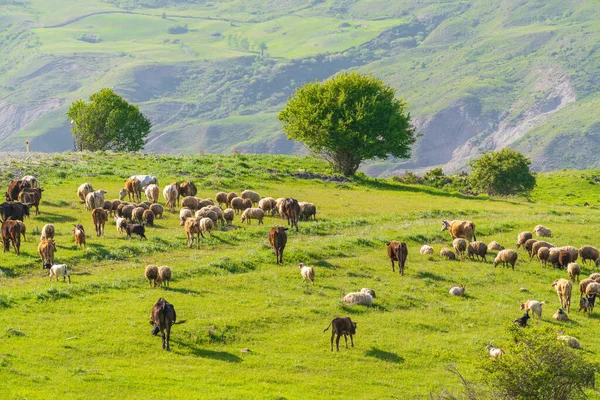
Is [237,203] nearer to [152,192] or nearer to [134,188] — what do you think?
[152,192]

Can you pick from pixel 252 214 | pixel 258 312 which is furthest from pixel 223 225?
pixel 258 312

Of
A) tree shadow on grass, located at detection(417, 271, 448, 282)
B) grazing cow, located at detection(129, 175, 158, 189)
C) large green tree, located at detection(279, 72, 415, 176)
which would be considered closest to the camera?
tree shadow on grass, located at detection(417, 271, 448, 282)

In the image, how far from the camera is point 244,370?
82.6ft

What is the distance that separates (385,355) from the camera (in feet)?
91.1

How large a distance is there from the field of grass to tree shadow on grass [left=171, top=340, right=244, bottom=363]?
7 cm

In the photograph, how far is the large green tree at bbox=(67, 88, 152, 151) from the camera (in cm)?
9694

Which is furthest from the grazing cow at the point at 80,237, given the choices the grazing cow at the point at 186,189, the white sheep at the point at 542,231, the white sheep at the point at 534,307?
the white sheep at the point at 542,231

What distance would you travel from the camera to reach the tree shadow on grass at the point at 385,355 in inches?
1080

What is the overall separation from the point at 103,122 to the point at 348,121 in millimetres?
35362

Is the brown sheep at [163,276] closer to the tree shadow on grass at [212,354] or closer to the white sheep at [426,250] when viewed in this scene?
the tree shadow on grass at [212,354]

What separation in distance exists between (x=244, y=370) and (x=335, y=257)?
54.2 feet

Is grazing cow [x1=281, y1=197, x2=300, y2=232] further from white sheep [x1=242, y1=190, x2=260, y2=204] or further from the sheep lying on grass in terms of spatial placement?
the sheep lying on grass

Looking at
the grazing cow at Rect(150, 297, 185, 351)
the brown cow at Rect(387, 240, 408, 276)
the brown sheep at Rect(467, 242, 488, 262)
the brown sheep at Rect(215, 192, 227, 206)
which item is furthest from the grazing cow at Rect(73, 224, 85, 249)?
the brown sheep at Rect(467, 242, 488, 262)

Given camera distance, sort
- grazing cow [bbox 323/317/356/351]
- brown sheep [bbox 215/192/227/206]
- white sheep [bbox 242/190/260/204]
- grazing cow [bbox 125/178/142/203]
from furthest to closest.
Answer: white sheep [bbox 242/190/260/204] → grazing cow [bbox 125/178/142/203] → brown sheep [bbox 215/192/227/206] → grazing cow [bbox 323/317/356/351]
